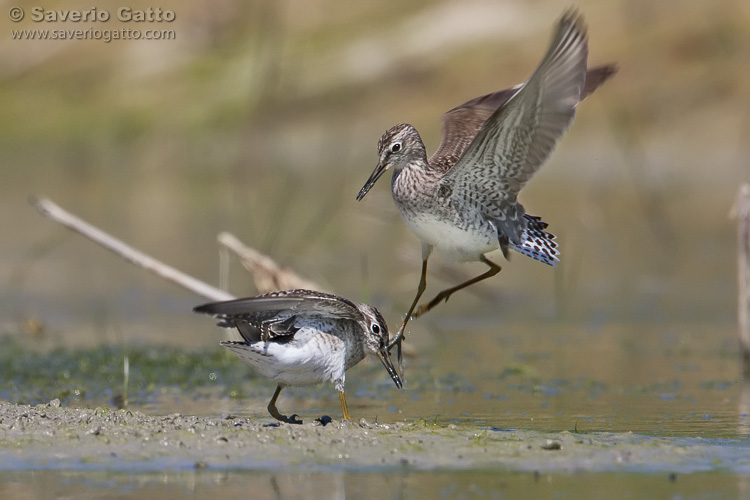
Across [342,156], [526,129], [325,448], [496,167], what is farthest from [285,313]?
[342,156]

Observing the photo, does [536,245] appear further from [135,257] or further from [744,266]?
[135,257]

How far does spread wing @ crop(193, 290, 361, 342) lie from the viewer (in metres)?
6.66

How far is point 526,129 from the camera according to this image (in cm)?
678

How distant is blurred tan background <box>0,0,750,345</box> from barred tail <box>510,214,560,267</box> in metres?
2.97

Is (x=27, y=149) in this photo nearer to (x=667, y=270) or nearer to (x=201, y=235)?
(x=201, y=235)

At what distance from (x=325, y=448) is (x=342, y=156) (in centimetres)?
2043

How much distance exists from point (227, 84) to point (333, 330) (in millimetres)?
21491

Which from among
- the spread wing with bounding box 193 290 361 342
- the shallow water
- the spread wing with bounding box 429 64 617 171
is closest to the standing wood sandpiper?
the spread wing with bounding box 193 290 361 342

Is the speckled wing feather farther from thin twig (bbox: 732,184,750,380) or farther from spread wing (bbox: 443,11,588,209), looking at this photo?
thin twig (bbox: 732,184,750,380)

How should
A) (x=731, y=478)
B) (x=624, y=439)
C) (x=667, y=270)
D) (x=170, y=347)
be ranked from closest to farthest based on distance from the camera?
(x=731, y=478)
(x=624, y=439)
(x=170, y=347)
(x=667, y=270)

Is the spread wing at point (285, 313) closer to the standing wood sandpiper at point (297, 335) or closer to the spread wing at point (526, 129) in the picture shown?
the standing wood sandpiper at point (297, 335)

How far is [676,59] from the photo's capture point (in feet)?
77.4

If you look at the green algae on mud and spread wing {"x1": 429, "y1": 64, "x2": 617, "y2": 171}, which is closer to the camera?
the green algae on mud

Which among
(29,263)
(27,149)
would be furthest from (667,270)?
(27,149)
